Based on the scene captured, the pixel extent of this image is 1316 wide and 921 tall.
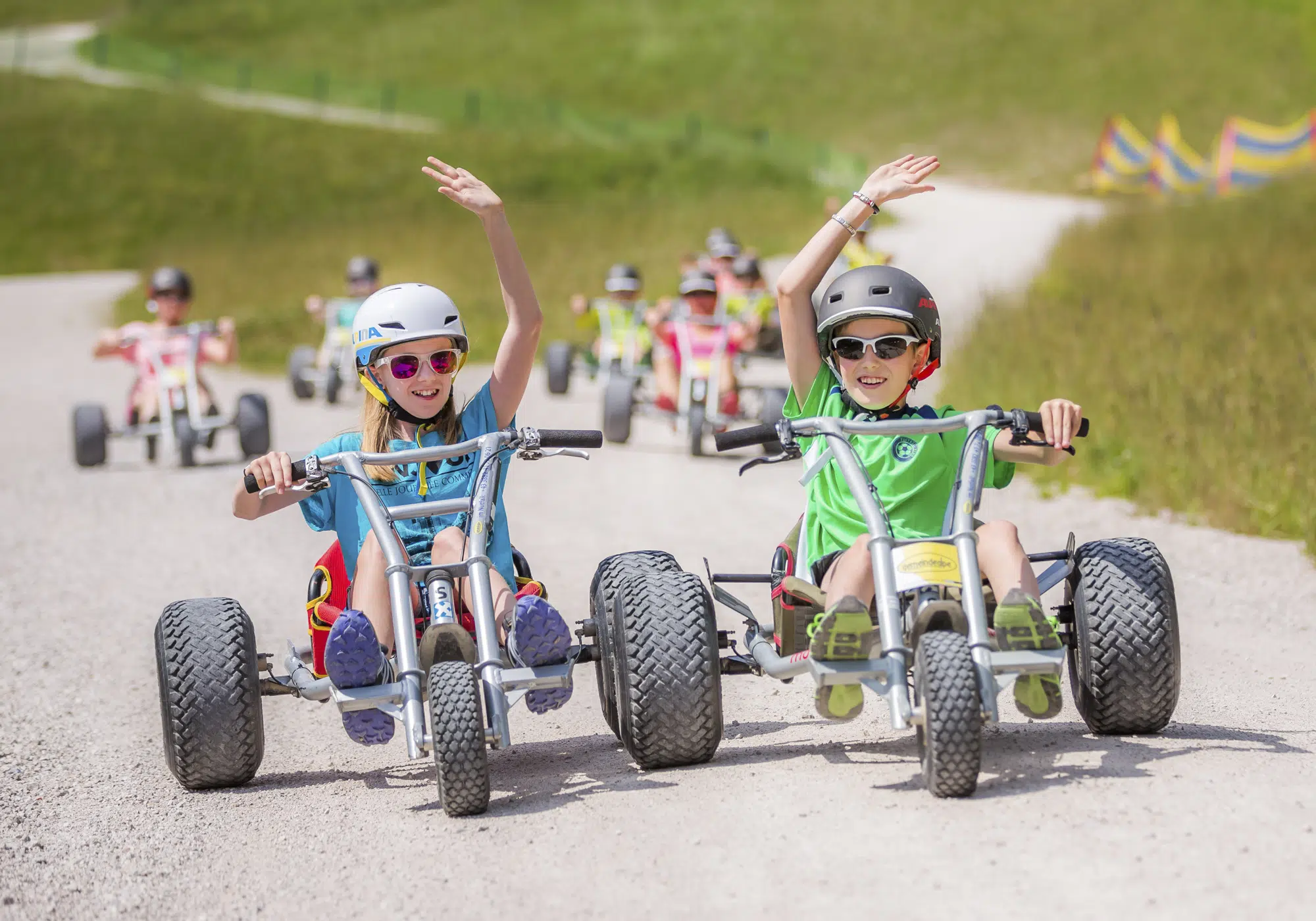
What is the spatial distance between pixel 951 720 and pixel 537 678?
123 centimetres

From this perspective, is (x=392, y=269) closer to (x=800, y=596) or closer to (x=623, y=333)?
(x=623, y=333)

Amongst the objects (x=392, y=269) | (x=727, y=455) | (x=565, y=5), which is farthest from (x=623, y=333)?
(x=565, y=5)

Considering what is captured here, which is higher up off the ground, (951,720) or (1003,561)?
(1003,561)

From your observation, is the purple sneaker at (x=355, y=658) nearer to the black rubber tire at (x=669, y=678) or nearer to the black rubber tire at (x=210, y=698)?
the black rubber tire at (x=210, y=698)

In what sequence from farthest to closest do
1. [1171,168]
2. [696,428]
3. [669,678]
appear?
[1171,168]
[696,428]
[669,678]

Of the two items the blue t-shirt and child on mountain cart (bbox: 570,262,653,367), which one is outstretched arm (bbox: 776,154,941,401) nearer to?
the blue t-shirt

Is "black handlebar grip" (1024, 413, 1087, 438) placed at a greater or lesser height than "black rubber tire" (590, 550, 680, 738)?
greater

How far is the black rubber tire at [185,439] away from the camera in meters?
14.5

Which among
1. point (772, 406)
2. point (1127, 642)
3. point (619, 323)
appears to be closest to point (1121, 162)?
point (619, 323)

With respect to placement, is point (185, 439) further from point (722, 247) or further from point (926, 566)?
point (926, 566)

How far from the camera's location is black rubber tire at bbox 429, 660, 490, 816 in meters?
4.88

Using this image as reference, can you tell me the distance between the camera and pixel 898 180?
5570 mm

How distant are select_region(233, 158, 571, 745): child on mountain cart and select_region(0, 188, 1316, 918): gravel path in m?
0.70

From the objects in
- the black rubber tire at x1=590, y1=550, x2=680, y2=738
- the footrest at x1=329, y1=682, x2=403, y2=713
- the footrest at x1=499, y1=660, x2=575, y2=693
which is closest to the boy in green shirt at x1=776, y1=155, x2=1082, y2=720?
the black rubber tire at x1=590, y1=550, x2=680, y2=738
